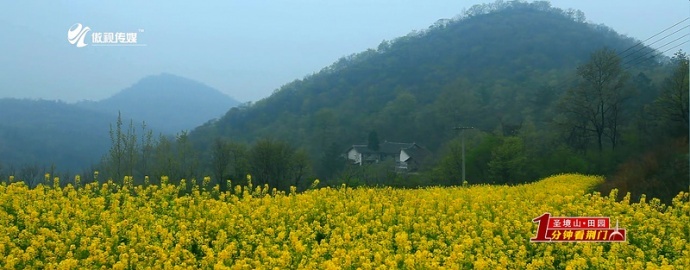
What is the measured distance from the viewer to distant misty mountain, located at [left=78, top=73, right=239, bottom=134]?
2778cm

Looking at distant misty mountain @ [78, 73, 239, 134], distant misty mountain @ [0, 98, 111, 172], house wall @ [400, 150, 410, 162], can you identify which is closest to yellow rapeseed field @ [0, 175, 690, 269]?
house wall @ [400, 150, 410, 162]

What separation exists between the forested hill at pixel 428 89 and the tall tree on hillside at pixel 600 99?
15.4 feet

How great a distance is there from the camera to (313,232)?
583cm

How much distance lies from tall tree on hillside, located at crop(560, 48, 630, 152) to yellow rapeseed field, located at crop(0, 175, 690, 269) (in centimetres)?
1111

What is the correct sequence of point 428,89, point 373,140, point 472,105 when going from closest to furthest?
point 373,140 → point 472,105 → point 428,89

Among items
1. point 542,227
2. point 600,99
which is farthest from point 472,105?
point 542,227

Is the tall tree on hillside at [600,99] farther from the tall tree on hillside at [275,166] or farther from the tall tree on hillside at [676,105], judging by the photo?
the tall tree on hillside at [275,166]

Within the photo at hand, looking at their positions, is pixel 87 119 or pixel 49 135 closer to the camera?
pixel 49 135

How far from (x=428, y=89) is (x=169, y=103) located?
1546 centimetres

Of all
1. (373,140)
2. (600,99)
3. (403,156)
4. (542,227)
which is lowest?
(403,156)

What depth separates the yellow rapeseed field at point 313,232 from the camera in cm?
460

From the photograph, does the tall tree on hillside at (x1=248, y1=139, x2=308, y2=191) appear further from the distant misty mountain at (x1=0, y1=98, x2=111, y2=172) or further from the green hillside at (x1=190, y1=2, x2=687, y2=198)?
the distant misty mountain at (x1=0, y1=98, x2=111, y2=172)

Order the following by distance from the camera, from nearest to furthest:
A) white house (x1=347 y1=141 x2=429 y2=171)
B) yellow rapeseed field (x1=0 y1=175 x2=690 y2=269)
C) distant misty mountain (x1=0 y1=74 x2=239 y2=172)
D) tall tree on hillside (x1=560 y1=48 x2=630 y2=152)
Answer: yellow rapeseed field (x1=0 y1=175 x2=690 y2=269) → tall tree on hillside (x1=560 y1=48 x2=630 y2=152) → white house (x1=347 y1=141 x2=429 y2=171) → distant misty mountain (x1=0 y1=74 x2=239 y2=172)

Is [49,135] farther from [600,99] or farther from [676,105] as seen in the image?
[676,105]
